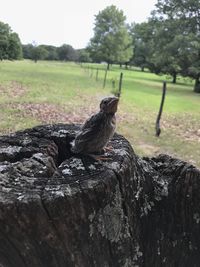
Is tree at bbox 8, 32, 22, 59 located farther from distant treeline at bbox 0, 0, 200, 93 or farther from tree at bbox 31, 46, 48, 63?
tree at bbox 31, 46, 48, 63

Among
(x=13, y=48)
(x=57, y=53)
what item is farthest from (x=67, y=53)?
(x=13, y=48)

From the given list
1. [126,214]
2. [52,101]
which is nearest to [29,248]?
[126,214]

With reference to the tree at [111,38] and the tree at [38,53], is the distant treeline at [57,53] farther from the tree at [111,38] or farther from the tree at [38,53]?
the tree at [111,38]

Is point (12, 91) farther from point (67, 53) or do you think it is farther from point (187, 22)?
point (67, 53)

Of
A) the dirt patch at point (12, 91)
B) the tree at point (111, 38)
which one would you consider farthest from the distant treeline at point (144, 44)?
the dirt patch at point (12, 91)

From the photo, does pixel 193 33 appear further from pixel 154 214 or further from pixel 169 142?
pixel 154 214

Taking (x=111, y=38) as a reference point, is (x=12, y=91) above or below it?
below
